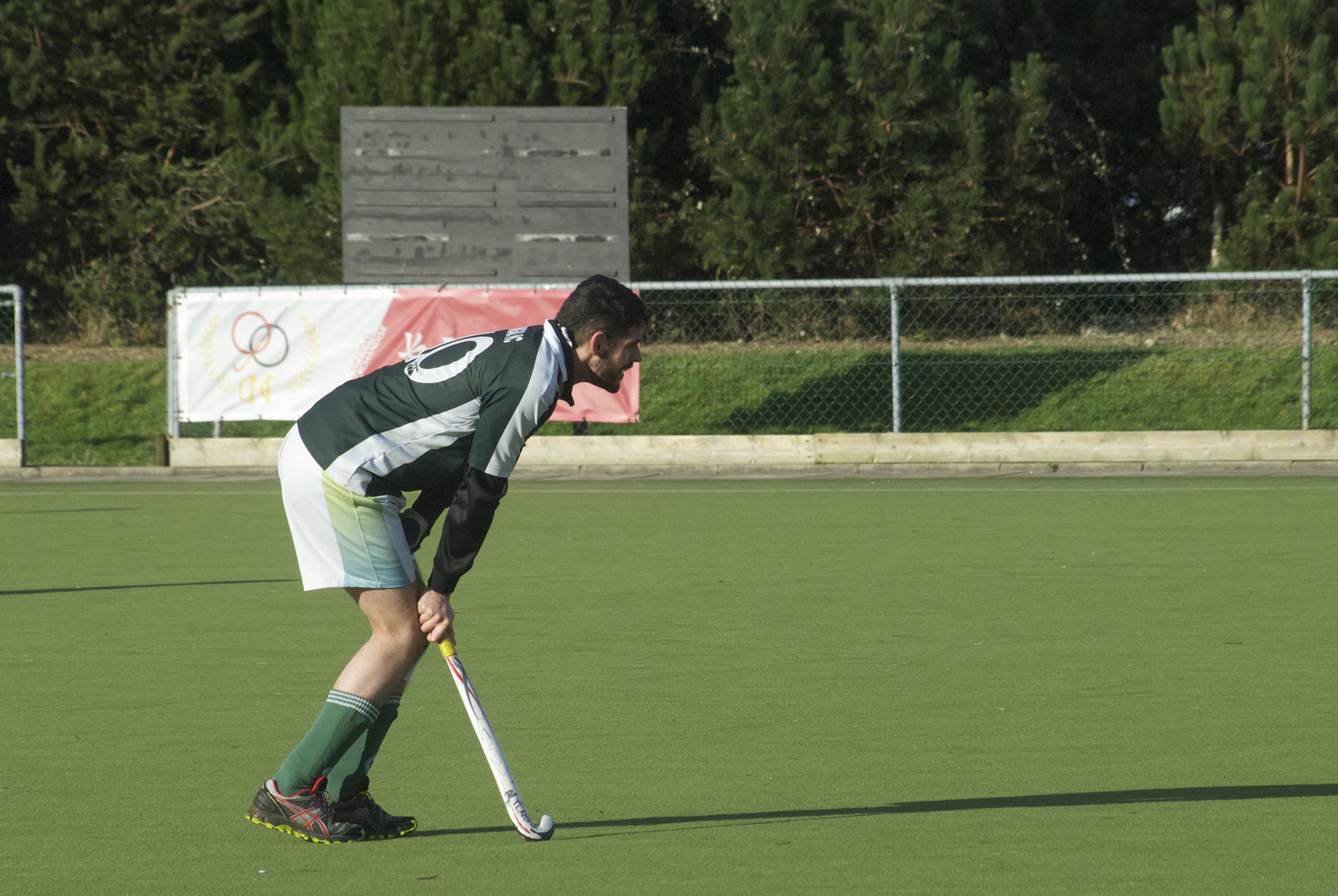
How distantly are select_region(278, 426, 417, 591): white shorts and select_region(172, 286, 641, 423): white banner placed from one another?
1112 centimetres

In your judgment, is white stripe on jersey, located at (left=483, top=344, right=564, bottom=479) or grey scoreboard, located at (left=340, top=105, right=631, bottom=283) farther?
grey scoreboard, located at (left=340, top=105, right=631, bottom=283)

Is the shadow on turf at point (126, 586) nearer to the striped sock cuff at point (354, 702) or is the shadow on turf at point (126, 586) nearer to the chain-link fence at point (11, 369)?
the striped sock cuff at point (354, 702)

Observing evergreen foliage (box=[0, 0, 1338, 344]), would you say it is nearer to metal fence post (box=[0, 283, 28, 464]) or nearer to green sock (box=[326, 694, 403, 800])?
metal fence post (box=[0, 283, 28, 464])

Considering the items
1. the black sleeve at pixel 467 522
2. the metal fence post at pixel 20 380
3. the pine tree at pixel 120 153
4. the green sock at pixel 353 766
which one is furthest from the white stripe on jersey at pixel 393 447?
the pine tree at pixel 120 153

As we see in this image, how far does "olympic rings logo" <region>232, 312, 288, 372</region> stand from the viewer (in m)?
15.6

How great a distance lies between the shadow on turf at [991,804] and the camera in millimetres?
4477

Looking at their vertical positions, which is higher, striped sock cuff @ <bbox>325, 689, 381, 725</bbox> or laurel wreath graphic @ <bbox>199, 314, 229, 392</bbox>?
laurel wreath graphic @ <bbox>199, 314, 229, 392</bbox>

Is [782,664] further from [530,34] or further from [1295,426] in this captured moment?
[530,34]

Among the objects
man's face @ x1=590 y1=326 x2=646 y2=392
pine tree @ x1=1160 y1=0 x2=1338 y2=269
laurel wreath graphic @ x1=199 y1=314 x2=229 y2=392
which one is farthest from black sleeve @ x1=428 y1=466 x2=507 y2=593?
pine tree @ x1=1160 y1=0 x2=1338 y2=269

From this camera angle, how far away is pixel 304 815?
4.30 meters

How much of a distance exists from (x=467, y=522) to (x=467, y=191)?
14.1m

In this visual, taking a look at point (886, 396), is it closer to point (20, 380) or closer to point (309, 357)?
point (309, 357)

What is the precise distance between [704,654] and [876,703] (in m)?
1.12

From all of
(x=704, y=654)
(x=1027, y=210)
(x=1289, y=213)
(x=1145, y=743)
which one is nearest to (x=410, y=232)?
(x=1027, y=210)
